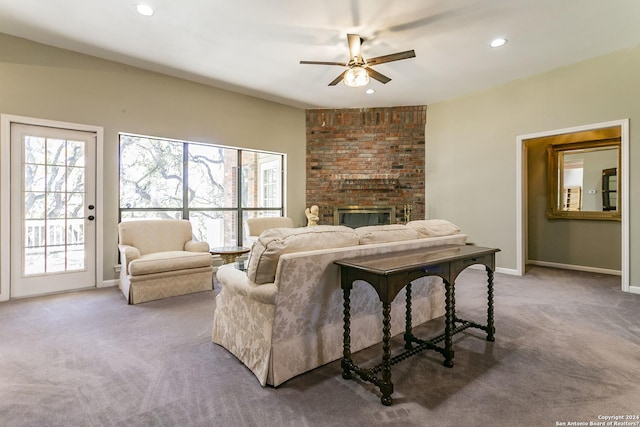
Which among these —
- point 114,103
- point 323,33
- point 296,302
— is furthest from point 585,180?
point 114,103

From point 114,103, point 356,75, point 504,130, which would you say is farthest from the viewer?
point 504,130

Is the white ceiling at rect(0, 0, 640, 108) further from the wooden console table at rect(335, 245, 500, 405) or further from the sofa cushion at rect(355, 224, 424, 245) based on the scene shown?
the wooden console table at rect(335, 245, 500, 405)

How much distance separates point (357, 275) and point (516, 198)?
13.3 feet

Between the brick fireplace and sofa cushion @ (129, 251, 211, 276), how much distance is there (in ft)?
8.67

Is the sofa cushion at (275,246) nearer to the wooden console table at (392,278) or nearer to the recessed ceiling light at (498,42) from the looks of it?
the wooden console table at (392,278)

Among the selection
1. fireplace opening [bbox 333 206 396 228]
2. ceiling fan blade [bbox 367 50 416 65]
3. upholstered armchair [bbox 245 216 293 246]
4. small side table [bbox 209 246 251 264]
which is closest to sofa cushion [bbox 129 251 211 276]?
small side table [bbox 209 246 251 264]

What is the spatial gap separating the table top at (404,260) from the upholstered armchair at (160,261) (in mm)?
2474

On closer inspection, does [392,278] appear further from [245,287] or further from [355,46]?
[355,46]

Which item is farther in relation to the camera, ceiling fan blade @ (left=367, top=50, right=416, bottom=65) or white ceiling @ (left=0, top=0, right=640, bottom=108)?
ceiling fan blade @ (left=367, top=50, right=416, bottom=65)

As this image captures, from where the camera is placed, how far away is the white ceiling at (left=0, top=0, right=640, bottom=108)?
2938mm

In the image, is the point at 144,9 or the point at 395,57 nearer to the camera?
the point at 144,9

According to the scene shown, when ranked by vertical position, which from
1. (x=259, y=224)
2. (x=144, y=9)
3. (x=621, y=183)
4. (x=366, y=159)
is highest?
(x=144, y=9)

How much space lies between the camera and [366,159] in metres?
5.93

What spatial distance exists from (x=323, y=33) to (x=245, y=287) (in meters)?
2.87
